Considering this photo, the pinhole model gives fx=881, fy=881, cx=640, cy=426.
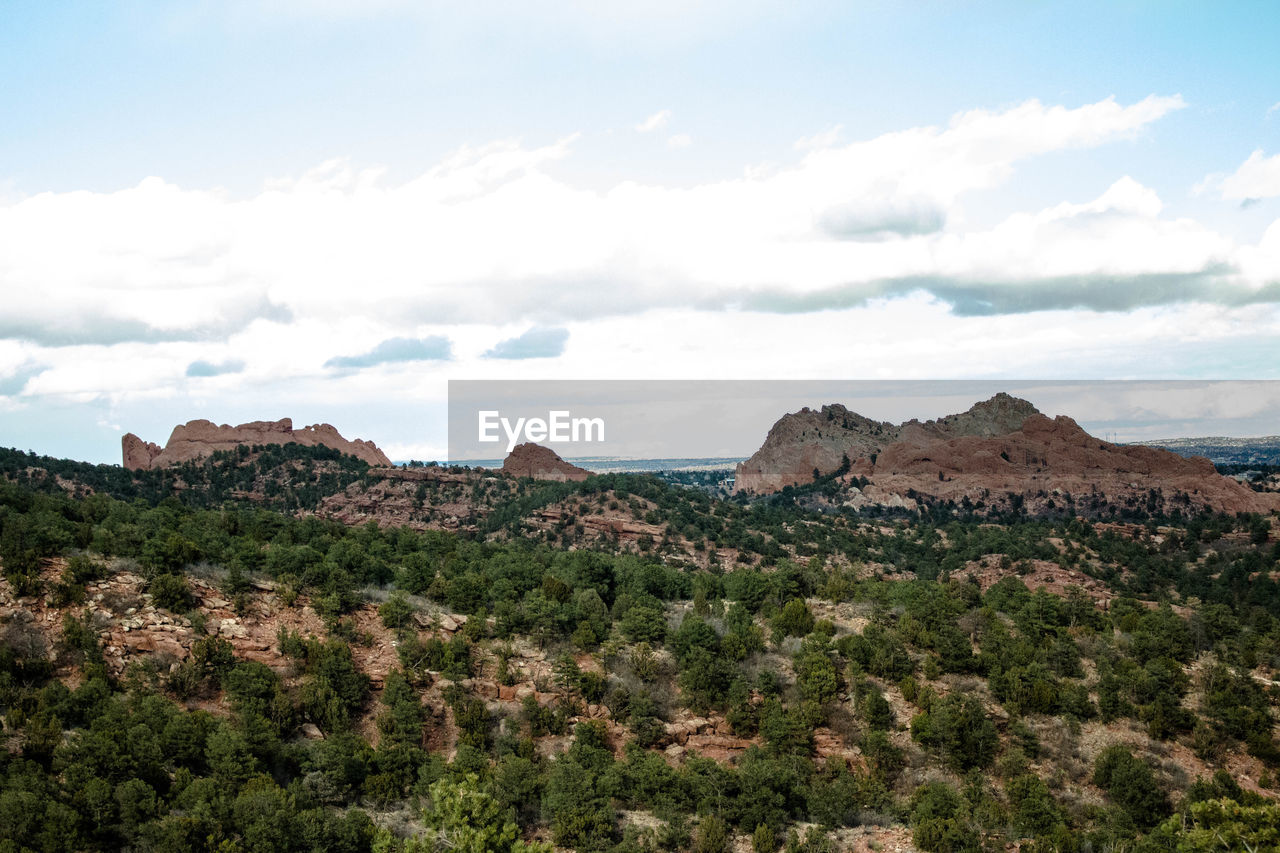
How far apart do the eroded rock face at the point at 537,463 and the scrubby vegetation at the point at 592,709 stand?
3363 inches

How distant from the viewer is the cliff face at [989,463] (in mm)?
133488

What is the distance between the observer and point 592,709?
38.8 meters

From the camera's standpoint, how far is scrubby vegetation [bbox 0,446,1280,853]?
27.6 m

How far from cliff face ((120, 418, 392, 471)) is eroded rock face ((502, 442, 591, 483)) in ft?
68.9

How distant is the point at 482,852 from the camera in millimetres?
23797

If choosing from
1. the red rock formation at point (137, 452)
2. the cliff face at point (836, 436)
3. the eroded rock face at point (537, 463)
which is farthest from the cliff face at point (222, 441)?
the cliff face at point (836, 436)

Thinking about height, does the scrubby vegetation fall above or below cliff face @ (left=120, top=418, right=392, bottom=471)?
below

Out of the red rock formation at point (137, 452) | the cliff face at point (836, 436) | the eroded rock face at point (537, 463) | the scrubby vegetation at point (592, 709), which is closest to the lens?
the scrubby vegetation at point (592, 709)

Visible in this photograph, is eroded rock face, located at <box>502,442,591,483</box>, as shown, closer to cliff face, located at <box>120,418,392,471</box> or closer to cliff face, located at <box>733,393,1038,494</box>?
→ cliff face, located at <box>120,418,392,471</box>

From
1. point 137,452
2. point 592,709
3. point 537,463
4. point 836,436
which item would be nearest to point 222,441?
point 137,452

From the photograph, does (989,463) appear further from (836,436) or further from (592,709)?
(592,709)

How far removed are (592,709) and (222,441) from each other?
111 m

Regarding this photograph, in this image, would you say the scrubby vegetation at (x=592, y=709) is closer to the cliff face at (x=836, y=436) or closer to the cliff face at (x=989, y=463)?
the cliff face at (x=989, y=463)

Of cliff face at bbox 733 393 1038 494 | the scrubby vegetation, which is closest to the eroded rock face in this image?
cliff face at bbox 733 393 1038 494
